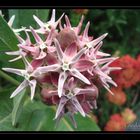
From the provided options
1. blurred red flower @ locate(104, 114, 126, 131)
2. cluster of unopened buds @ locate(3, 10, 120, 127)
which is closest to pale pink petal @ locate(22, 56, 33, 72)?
cluster of unopened buds @ locate(3, 10, 120, 127)

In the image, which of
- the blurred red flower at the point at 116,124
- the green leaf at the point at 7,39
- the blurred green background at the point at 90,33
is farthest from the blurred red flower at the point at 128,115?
the green leaf at the point at 7,39

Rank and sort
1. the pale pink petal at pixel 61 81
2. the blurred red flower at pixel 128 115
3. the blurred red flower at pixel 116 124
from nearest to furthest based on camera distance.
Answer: the pale pink petal at pixel 61 81 → the blurred red flower at pixel 116 124 → the blurred red flower at pixel 128 115

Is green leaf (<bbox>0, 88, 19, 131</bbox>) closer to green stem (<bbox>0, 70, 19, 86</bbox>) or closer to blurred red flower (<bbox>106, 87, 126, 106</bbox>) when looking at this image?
green stem (<bbox>0, 70, 19, 86</bbox>)

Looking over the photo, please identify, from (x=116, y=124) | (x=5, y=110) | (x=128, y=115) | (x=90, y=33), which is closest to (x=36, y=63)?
(x=5, y=110)

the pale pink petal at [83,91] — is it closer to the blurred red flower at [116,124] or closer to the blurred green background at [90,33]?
the blurred green background at [90,33]
